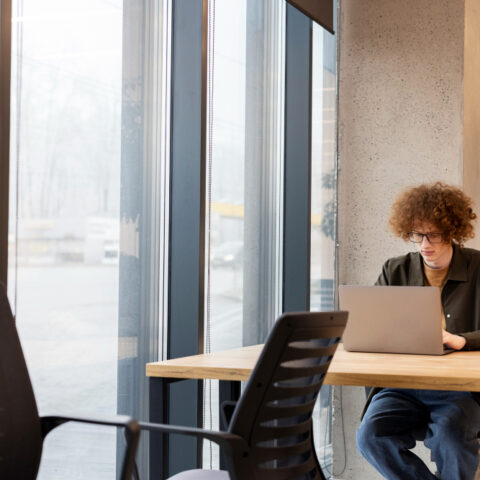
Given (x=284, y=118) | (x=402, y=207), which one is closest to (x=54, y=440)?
(x=402, y=207)

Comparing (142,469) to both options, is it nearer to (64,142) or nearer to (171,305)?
(171,305)

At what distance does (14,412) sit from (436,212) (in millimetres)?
2122

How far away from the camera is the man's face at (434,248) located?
3258mm

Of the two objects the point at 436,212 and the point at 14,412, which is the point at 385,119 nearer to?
the point at 436,212

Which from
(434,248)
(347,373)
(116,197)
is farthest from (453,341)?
(116,197)

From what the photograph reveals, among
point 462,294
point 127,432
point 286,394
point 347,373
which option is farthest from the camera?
point 462,294

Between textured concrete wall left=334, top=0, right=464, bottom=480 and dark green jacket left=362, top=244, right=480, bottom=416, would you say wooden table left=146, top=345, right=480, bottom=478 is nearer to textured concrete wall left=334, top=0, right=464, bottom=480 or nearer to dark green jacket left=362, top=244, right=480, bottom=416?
dark green jacket left=362, top=244, right=480, bottom=416

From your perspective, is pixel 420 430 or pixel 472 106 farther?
pixel 472 106

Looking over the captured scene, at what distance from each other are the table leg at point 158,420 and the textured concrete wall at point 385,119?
2188 millimetres

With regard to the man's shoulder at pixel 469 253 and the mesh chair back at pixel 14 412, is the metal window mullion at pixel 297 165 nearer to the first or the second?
the man's shoulder at pixel 469 253

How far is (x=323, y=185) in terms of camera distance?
15.6 feet

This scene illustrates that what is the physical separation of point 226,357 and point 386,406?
71 centimetres

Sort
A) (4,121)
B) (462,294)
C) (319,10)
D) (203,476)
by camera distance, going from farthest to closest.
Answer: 1. (319,10)
2. (462,294)
3. (4,121)
4. (203,476)

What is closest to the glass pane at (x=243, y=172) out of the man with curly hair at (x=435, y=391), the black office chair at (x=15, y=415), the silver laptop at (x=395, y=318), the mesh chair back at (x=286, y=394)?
the man with curly hair at (x=435, y=391)
